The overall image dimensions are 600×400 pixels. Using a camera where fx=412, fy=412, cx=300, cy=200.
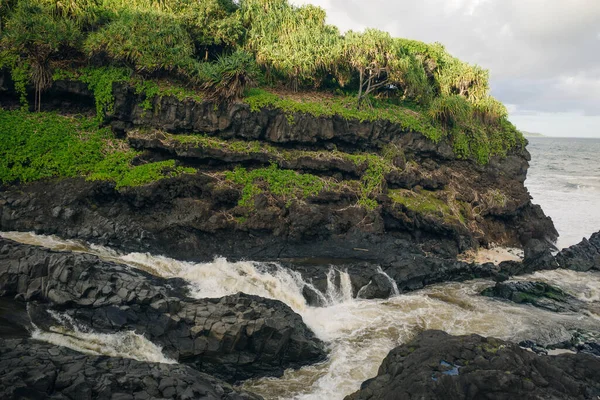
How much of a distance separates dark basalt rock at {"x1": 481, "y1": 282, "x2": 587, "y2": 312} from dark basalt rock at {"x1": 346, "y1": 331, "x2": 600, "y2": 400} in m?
7.96

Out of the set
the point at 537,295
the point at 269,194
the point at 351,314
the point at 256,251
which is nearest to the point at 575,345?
the point at 537,295

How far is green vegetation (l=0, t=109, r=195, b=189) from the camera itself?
1953 cm

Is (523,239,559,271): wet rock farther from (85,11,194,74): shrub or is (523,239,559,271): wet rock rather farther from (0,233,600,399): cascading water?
(85,11,194,74): shrub

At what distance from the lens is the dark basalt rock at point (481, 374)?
8.47 meters

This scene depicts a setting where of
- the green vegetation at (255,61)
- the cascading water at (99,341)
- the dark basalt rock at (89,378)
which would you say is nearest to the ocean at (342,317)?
the cascading water at (99,341)

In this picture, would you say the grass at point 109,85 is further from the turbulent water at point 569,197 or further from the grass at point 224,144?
the turbulent water at point 569,197

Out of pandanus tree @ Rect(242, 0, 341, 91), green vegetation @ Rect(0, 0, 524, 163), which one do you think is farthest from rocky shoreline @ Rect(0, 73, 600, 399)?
pandanus tree @ Rect(242, 0, 341, 91)

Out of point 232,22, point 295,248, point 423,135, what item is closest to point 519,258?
point 423,135

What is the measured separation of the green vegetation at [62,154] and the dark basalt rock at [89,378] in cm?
1155

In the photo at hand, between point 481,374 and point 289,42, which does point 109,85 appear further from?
point 481,374

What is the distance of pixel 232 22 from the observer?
87.9 feet

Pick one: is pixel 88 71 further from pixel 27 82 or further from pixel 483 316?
pixel 483 316

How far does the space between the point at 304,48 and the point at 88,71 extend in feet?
45.3

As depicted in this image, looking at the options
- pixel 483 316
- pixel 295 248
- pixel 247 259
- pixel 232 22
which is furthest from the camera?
pixel 232 22
